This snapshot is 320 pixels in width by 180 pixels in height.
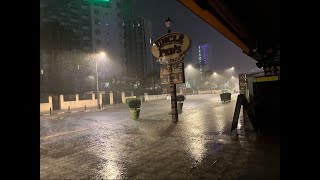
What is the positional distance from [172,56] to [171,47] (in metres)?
0.62

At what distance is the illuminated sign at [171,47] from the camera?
15.0m

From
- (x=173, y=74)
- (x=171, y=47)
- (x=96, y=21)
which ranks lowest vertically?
(x=173, y=74)

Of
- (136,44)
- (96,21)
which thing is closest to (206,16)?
(96,21)

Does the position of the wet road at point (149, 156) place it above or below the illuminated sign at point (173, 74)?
below

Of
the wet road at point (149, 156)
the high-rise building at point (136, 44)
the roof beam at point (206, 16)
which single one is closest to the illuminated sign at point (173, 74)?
the roof beam at point (206, 16)

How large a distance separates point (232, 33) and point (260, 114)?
407 cm

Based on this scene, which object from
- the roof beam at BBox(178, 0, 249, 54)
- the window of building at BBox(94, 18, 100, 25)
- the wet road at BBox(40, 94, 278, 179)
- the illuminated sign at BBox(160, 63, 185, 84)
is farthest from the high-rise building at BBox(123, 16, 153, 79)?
the roof beam at BBox(178, 0, 249, 54)

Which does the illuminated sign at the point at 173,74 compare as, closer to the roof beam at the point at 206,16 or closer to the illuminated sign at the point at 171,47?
the illuminated sign at the point at 171,47

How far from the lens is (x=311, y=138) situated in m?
1.91

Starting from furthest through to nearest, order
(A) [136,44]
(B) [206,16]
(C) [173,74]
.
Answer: (A) [136,44] < (C) [173,74] < (B) [206,16]

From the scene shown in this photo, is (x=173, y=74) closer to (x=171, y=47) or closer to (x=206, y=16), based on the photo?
(x=171, y=47)

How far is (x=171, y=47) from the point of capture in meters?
15.5
